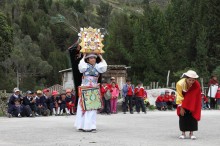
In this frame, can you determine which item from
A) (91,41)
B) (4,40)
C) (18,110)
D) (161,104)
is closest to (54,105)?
(18,110)

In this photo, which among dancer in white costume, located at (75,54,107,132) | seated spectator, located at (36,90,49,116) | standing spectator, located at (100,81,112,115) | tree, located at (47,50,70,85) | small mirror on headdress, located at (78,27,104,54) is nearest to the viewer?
dancer in white costume, located at (75,54,107,132)

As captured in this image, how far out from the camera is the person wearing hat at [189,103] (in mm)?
11688

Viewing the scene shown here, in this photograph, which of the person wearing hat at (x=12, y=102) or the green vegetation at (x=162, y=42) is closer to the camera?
the person wearing hat at (x=12, y=102)

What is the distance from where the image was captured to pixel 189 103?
11.7m

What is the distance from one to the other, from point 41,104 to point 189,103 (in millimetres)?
12555

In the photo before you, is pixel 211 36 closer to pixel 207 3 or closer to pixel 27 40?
pixel 207 3

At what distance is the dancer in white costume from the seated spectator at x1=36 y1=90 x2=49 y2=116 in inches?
371

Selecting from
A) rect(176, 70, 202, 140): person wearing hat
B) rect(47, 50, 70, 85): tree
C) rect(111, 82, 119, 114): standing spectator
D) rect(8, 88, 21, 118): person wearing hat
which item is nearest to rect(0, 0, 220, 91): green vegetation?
rect(47, 50, 70, 85): tree

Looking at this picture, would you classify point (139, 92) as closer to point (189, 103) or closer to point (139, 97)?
point (139, 97)

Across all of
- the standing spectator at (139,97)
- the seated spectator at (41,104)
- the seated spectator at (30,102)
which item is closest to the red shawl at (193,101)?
the seated spectator at (30,102)

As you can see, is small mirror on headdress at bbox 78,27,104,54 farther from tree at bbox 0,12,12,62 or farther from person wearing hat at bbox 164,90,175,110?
tree at bbox 0,12,12,62

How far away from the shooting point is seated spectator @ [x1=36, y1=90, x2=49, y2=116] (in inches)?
903

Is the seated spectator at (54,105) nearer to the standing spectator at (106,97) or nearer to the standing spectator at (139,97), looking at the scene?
the standing spectator at (106,97)

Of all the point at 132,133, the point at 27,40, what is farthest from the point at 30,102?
the point at 27,40
